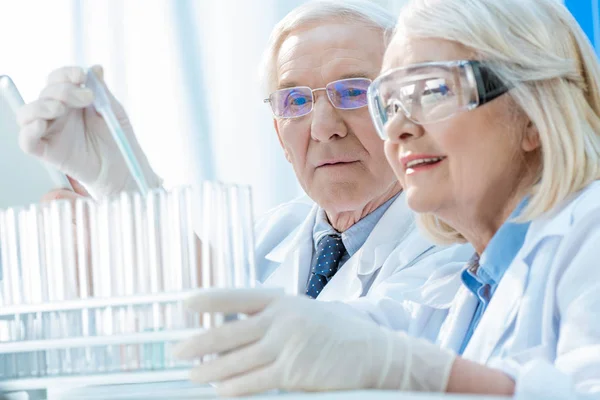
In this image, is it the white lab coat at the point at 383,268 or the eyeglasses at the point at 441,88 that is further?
the white lab coat at the point at 383,268

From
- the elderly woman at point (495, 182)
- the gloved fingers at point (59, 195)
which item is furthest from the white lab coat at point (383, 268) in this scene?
the gloved fingers at point (59, 195)

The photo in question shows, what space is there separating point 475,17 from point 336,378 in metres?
0.70

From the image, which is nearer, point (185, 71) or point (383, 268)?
point (383, 268)

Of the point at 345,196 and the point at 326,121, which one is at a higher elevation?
the point at 326,121

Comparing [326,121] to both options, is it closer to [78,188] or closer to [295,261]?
[295,261]

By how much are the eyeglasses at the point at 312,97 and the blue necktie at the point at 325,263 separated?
1.18 ft

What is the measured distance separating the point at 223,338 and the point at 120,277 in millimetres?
221

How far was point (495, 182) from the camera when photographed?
4.58 feet

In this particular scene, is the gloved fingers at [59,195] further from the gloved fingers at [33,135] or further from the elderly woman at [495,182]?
the elderly woman at [495,182]

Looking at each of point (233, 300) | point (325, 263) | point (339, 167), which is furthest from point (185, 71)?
point (233, 300)

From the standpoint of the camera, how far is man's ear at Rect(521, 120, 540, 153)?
1391 millimetres

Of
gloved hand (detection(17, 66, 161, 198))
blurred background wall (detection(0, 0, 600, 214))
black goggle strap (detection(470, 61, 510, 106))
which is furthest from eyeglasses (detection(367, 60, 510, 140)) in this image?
blurred background wall (detection(0, 0, 600, 214))

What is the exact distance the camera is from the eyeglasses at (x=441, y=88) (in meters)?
1.37

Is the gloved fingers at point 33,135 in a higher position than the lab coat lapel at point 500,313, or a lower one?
higher
